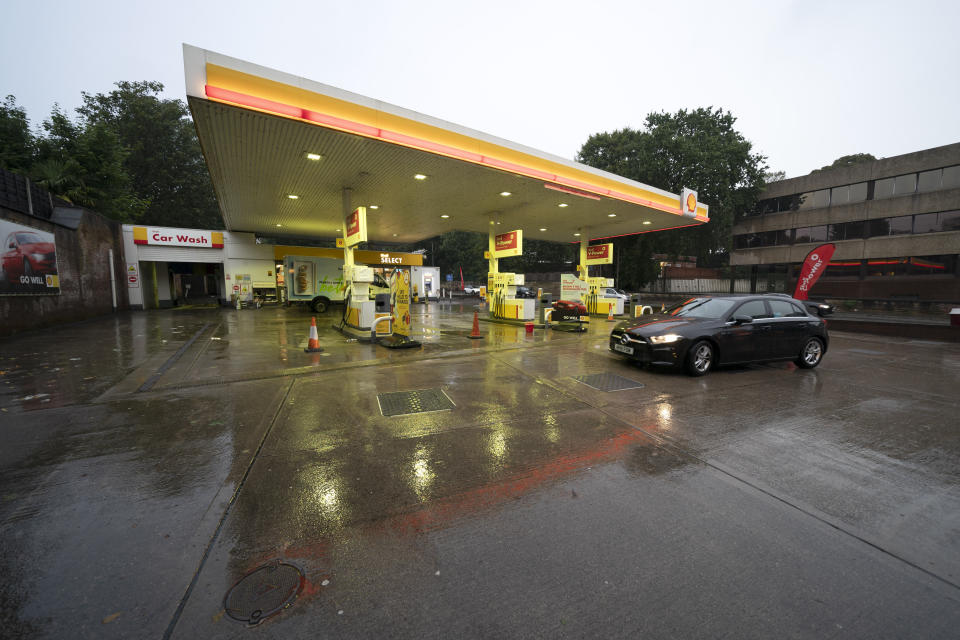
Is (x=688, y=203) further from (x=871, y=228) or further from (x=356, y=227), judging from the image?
(x=871, y=228)

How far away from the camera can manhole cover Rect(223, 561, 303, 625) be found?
1832mm

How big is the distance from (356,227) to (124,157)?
1983cm

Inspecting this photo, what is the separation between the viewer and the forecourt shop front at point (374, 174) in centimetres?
714

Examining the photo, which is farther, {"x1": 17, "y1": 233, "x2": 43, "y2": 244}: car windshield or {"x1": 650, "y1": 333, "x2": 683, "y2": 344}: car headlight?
{"x1": 17, "y1": 233, "x2": 43, "y2": 244}: car windshield

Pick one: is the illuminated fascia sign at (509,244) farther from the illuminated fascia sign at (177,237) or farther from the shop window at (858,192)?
the shop window at (858,192)

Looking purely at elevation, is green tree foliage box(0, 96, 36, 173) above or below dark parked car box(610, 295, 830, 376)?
above

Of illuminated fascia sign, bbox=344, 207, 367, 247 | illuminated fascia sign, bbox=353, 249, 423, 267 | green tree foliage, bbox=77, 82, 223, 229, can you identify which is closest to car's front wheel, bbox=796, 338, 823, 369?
illuminated fascia sign, bbox=344, 207, 367, 247

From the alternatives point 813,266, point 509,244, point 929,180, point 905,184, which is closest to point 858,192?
point 905,184

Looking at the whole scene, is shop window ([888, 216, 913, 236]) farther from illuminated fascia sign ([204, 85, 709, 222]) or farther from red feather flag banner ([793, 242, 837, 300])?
illuminated fascia sign ([204, 85, 709, 222])

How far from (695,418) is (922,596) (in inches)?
105

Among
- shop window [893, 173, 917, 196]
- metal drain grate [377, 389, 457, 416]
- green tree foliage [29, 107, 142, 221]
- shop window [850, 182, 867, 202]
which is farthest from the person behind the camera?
shop window [850, 182, 867, 202]

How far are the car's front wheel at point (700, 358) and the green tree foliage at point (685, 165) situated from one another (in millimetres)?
22807

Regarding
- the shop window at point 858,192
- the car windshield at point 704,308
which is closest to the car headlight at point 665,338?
the car windshield at point 704,308

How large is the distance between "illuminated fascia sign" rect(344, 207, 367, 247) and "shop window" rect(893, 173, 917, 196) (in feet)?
117
